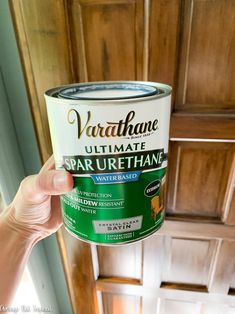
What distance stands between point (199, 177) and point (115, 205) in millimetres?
318

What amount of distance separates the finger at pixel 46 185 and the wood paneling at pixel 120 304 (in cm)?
59

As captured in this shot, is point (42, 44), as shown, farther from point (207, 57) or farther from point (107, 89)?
point (207, 57)

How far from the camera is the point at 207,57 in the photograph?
0.50m

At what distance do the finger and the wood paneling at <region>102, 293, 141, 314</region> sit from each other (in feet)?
1.93

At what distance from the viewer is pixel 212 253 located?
762 mm

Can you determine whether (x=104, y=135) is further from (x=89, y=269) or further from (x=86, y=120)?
(x=89, y=269)

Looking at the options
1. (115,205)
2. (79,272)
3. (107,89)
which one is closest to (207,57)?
(107,89)

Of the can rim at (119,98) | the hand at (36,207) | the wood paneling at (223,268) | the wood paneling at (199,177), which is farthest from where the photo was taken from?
→ the wood paneling at (223,268)

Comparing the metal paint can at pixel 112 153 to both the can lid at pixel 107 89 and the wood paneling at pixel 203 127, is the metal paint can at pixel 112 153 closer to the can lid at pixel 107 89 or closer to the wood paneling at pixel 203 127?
the can lid at pixel 107 89

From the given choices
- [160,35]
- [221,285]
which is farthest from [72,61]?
[221,285]

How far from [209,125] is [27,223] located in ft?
Result: 1.48

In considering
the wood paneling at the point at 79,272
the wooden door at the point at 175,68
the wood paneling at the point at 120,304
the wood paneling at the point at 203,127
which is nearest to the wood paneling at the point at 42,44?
the wooden door at the point at 175,68

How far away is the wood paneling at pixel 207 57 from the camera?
1.53 feet

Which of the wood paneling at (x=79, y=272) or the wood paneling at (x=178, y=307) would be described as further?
the wood paneling at (x=178, y=307)
